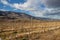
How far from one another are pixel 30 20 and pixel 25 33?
67 cm

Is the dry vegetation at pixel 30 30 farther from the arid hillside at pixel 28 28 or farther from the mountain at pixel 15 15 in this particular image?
the mountain at pixel 15 15

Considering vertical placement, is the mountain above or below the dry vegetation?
above

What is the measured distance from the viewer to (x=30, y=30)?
6.28 m

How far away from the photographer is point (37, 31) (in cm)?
624

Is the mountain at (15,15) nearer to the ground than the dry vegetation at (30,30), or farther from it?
farther from it

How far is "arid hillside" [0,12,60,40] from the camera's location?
6.13 meters

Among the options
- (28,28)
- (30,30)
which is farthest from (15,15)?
(30,30)

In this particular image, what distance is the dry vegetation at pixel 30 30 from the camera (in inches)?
241

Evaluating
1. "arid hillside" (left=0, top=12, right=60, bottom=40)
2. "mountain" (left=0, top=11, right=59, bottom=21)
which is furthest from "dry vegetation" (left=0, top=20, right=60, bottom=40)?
"mountain" (left=0, top=11, right=59, bottom=21)

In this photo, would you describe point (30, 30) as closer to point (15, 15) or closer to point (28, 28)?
point (28, 28)

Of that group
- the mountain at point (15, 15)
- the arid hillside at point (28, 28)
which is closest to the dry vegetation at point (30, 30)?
the arid hillside at point (28, 28)

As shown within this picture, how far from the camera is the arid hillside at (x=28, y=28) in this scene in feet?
20.1

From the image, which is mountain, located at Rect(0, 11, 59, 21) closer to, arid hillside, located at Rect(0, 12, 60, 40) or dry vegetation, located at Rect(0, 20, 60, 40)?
arid hillside, located at Rect(0, 12, 60, 40)

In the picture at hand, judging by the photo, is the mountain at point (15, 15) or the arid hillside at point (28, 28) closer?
the arid hillside at point (28, 28)
